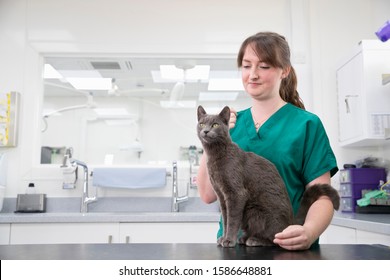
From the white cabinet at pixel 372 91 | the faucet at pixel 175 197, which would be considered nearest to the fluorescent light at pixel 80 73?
the faucet at pixel 175 197

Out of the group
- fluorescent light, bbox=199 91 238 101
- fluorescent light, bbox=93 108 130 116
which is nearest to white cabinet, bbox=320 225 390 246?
fluorescent light, bbox=199 91 238 101

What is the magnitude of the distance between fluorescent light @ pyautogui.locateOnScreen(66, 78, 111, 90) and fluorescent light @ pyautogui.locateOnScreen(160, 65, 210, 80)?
85cm

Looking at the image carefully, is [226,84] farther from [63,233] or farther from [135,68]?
[63,233]

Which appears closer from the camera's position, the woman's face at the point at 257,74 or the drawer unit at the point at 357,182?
the woman's face at the point at 257,74

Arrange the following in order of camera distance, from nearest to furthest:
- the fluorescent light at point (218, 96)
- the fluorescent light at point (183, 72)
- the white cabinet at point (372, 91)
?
1. the white cabinet at point (372, 91)
2. the fluorescent light at point (183, 72)
3. the fluorescent light at point (218, 96)

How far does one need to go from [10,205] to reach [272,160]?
2.47 metres

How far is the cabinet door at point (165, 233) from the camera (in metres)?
2.23

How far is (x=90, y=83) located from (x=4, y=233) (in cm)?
285

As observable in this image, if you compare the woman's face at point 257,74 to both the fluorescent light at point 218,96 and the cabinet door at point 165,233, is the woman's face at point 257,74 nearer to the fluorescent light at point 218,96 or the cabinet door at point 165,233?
the cabinet door at point 165,233

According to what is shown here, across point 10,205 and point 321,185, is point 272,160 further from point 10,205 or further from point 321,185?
point 10,205

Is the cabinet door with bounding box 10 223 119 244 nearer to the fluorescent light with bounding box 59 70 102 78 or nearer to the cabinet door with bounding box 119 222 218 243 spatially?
the cabinet door with bounding box 119 222 218 243

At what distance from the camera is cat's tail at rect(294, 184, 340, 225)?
2.83 ft

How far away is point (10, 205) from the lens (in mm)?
2760

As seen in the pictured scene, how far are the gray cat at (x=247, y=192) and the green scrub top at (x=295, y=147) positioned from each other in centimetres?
7
